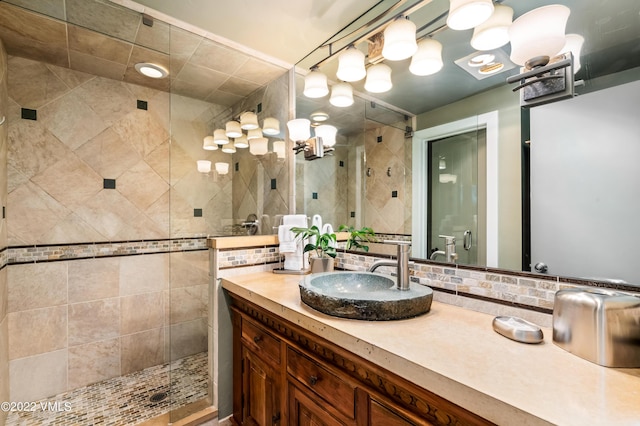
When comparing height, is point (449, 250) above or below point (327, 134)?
below

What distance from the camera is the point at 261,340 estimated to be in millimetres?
1292

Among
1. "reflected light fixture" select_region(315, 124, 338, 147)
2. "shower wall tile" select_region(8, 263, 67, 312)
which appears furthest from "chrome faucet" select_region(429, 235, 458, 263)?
"shower wall tile" select_region(8, 263, 67, 312)

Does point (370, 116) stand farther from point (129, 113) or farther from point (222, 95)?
point (129, 113)

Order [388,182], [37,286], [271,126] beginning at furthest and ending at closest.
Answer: [271,126] < [37,286] < [388,182]

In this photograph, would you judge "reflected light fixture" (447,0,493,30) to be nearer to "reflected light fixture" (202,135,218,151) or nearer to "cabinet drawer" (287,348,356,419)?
"cabinet drawer" (287,348,356,419)

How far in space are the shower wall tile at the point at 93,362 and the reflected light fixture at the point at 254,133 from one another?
1.88 m

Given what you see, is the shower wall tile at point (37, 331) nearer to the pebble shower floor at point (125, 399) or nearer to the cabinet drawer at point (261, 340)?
the pebble shower floor at point (125, 399)

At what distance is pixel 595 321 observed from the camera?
2.16 ft

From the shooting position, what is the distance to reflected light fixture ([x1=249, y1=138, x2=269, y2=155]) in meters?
2.08

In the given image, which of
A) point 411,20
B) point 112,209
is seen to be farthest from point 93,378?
point 411,20

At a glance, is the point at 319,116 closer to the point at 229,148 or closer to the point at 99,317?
the point at 229,148

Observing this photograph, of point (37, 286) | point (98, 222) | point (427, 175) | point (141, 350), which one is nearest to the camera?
point (427, 175)

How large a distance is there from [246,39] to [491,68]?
1.37 metres

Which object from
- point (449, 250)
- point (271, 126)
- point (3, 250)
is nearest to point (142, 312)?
point (3, 250)
